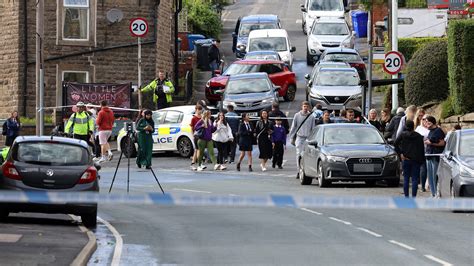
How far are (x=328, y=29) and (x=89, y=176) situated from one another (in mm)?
38298

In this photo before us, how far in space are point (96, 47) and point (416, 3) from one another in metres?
16.0

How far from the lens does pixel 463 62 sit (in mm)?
34438

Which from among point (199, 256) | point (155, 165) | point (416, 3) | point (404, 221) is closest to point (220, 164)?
point (155, 165)

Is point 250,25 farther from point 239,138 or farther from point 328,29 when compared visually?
point 239,138

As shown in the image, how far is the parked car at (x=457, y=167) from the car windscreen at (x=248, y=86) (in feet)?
59.9

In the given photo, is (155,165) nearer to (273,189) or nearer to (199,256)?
(273,189)

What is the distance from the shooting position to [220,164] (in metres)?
35.0

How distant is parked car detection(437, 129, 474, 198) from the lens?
22.1 m

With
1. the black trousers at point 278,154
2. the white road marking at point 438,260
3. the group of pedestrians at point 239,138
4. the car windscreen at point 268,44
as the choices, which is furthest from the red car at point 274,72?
the white road marking at point 438,260

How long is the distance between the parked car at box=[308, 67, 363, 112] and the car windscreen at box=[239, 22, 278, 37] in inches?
723

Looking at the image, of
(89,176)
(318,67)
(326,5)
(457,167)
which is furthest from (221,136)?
(326,5)

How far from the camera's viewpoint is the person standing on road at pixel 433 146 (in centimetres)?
2605

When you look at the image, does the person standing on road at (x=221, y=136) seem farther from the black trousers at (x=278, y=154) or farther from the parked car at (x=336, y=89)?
the parked car at (x=336, y=89)

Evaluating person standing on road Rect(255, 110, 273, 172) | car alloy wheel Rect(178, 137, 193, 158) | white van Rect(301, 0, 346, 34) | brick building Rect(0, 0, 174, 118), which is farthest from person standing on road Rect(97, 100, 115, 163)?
white van Rect(301, 0, 346, 34)
